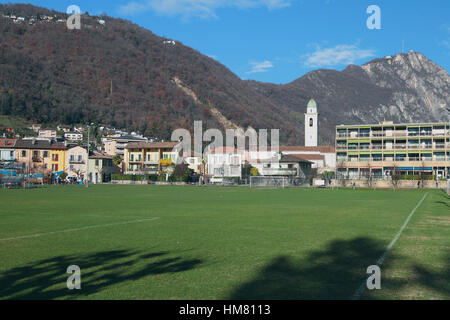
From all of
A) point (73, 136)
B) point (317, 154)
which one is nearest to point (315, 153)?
point (317, 154)

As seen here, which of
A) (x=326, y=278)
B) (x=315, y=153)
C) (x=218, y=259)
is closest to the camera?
(x=326, y=278)

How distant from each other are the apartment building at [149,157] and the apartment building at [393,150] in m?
39.6

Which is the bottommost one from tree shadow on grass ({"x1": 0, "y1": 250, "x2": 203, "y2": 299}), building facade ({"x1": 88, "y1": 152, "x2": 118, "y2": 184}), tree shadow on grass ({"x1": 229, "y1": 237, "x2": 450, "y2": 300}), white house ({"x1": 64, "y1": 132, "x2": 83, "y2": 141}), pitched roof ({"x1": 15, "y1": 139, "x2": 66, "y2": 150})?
tree shadow on grass ({"x1": 229, "y1": 237, "x2": 450, "y2": 300})

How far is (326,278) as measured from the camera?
814 cm

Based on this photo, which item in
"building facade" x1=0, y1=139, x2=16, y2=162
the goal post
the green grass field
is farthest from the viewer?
"building facade" x1=0, y1=139, x2=16, y2=162

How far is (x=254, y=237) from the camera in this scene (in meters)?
13.5

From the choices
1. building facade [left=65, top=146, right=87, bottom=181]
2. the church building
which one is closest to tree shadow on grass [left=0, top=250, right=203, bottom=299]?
building facade [left=65, top=146, right=87, bottom=181]

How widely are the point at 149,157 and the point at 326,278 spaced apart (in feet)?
348

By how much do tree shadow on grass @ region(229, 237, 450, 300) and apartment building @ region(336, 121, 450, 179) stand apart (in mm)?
83343

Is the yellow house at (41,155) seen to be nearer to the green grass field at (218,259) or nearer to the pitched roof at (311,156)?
the pitched roof at (311,156)

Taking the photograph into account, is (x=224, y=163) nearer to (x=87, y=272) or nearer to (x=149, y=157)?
(x=149, y=157)

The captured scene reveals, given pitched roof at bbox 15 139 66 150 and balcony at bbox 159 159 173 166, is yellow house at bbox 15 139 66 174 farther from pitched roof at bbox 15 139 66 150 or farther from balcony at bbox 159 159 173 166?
balcony at bbox 159 159 173 166

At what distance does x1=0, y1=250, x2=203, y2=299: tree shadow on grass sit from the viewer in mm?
7109
